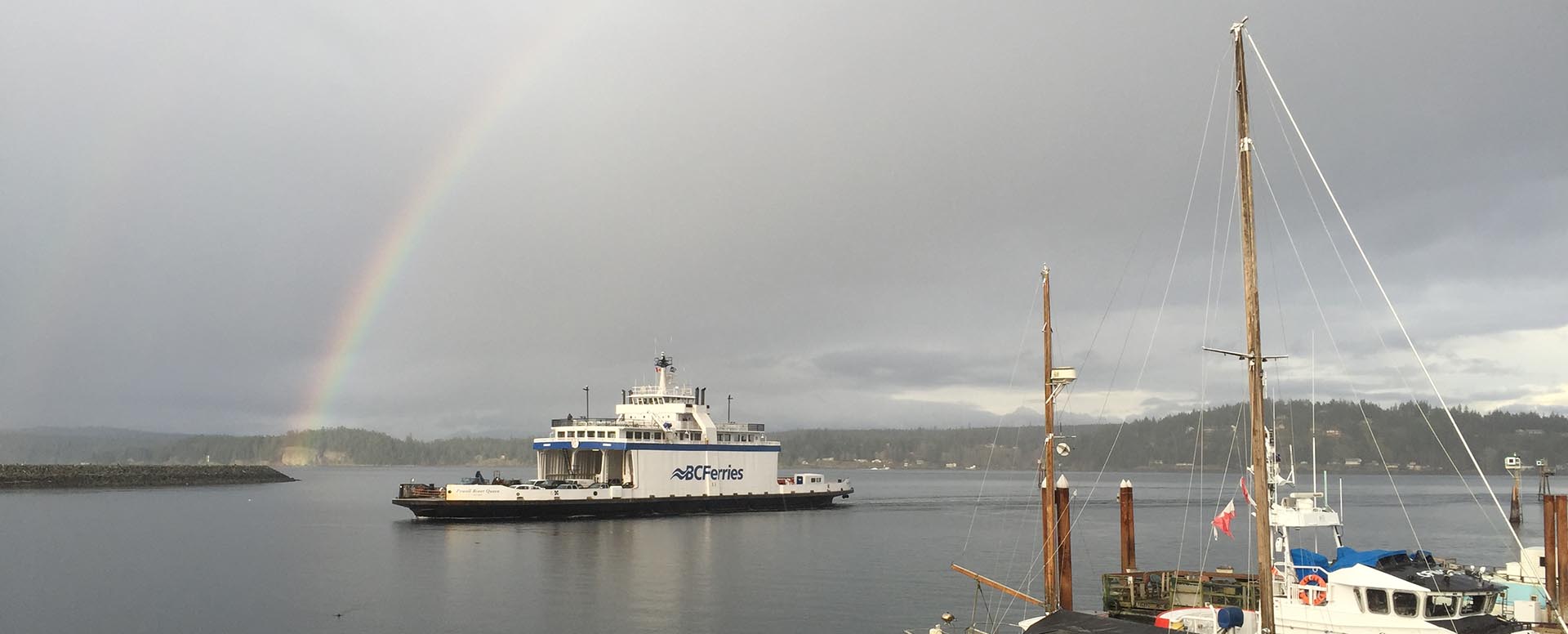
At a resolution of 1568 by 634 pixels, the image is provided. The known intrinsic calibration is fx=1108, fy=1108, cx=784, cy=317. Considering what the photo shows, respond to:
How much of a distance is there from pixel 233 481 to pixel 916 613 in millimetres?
187031

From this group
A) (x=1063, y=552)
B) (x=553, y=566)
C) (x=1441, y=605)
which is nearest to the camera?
(x=1441, y=605)

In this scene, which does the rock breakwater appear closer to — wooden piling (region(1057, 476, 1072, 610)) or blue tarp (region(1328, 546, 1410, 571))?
wooden piling (region(1057, 476, 1072, 610))

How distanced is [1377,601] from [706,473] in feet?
199

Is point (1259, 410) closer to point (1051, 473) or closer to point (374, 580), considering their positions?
point (1051, 473)

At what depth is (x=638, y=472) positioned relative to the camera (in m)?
75.9

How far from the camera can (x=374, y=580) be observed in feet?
150

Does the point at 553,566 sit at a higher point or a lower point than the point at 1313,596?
lower

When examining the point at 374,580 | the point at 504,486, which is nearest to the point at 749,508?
the point at 504,486

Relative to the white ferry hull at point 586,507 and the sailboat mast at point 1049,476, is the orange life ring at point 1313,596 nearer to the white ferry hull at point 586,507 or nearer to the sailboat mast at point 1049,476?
the sailboat mast at point 1049,476

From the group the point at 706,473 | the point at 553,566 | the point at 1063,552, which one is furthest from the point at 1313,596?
the point at 706,473

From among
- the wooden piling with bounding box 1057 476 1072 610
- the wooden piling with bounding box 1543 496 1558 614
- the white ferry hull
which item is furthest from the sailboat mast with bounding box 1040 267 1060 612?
the white ferry hull

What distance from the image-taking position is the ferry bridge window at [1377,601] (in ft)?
76.5

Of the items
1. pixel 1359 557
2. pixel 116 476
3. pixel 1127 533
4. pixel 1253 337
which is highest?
pixel 1253 337

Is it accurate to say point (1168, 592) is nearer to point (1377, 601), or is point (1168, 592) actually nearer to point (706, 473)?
point (1377, 601)
